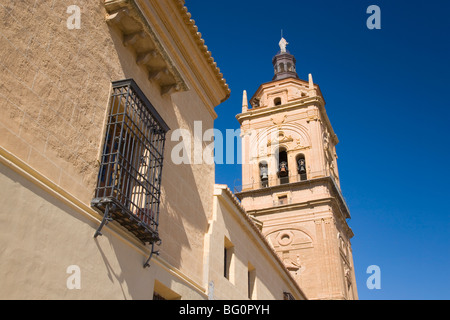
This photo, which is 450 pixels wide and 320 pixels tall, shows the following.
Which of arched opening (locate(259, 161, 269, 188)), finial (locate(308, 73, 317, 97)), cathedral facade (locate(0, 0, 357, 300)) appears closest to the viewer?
cathedral facade (locate(0, 0, 357, 300))

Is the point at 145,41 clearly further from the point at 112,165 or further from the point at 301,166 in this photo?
the point at 301,166

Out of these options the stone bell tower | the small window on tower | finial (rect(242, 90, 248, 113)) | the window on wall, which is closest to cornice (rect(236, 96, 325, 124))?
the stone bell tower

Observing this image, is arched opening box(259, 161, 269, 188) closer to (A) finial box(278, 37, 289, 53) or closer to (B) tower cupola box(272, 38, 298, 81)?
(B) tower cupola box(272, 38, 298, 81)

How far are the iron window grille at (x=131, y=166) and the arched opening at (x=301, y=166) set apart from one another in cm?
2121

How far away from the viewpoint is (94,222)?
205 inches

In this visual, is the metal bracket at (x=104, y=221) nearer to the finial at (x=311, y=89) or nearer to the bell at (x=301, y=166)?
the bell at (x=301, y=166)

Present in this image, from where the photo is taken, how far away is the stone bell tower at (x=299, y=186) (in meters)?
24.8

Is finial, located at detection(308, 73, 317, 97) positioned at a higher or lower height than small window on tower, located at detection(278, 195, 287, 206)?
higher

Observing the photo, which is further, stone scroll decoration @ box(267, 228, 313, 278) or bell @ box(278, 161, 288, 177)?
bell @ box(278, 161, 288, 177)

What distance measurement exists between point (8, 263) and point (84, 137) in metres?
1.85

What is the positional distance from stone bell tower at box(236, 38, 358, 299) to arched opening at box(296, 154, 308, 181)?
0.06ft

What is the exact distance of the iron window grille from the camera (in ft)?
18.0
